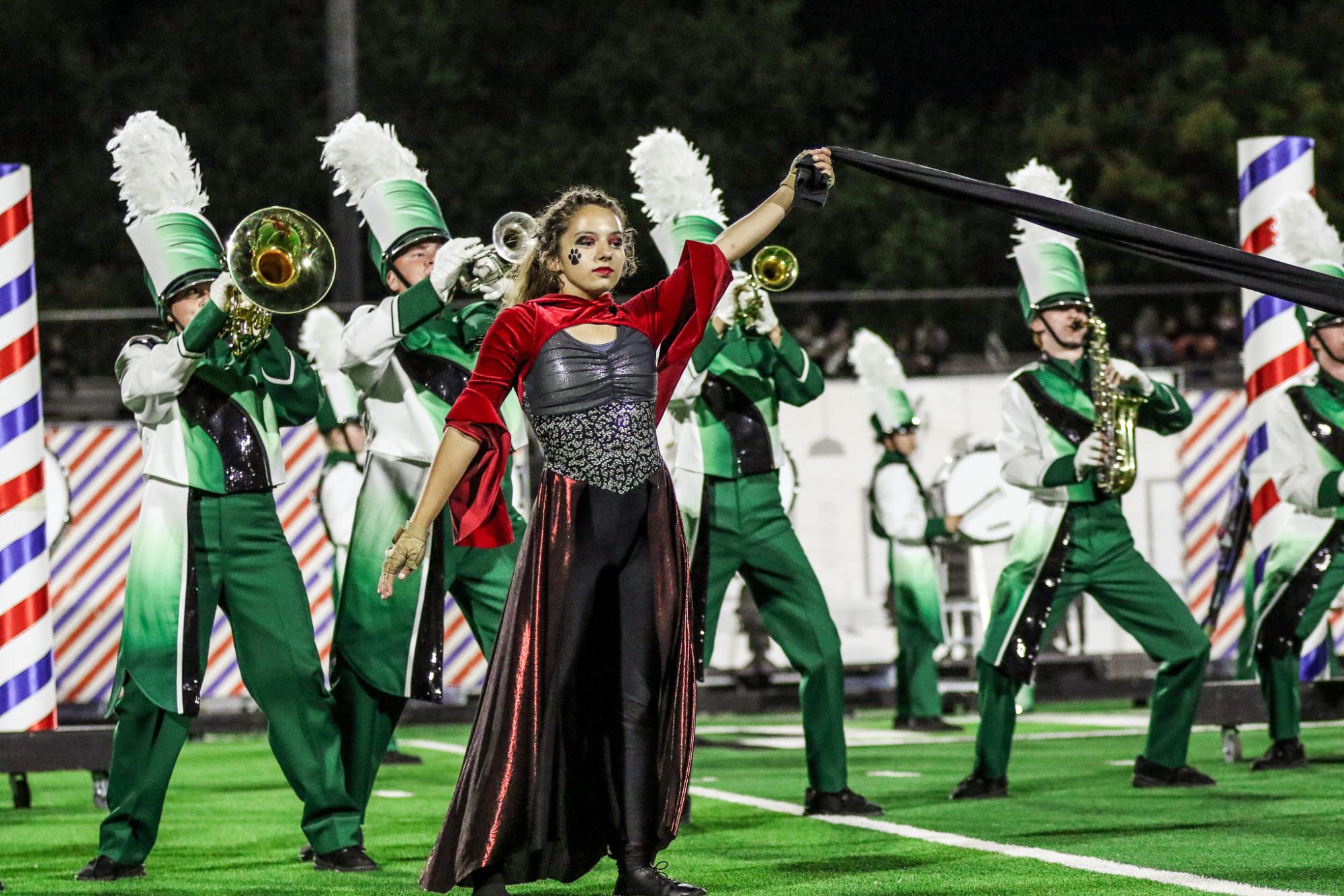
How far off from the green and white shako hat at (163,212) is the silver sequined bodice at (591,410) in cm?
191

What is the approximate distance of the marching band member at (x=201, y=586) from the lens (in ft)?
21.8

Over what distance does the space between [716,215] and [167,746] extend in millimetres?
2732

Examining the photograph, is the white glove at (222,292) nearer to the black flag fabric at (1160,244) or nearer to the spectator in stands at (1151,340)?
the black flag fabric at (1160,244)

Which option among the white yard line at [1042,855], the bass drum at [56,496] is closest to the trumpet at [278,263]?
the white yard line at [1042,855]

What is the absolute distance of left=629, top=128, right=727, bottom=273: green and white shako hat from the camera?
779 cm

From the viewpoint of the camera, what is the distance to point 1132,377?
8047mm

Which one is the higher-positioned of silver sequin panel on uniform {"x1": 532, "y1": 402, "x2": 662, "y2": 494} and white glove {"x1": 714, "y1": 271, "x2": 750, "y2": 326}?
white glove {"x1": 714, "y1": 271, "x2": 750, "y2": 326}

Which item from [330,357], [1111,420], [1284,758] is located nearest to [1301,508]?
[1284,758]

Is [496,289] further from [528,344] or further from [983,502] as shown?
[983,502]

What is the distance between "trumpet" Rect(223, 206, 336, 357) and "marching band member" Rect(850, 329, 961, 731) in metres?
7.19

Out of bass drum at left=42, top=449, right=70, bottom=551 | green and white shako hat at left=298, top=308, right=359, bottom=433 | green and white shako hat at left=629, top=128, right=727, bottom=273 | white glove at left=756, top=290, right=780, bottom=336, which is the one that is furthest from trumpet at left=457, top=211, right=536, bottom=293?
bass drum at left=42, top=449, right=70, bottom=551

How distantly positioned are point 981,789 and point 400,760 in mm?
3960

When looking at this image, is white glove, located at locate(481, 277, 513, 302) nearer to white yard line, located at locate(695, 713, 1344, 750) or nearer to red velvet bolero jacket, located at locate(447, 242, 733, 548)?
red velvet bolero jacket, located at locate(447, 242, 733, 548)

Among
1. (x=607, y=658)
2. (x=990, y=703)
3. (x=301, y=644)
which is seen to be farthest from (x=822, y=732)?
(x=607, y=658)
